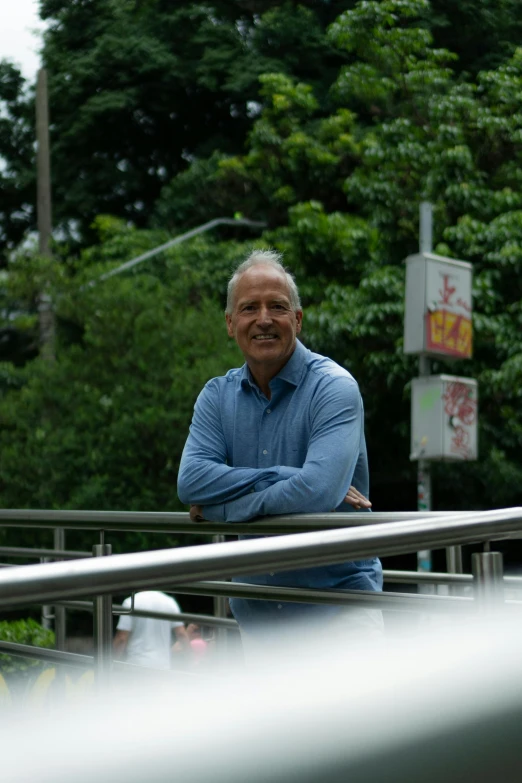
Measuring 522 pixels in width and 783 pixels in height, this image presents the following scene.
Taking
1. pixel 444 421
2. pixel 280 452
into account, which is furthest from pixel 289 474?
pixel 444 421

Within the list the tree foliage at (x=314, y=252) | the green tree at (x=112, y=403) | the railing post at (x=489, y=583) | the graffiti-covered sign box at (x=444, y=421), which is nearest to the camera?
the railing post at (x=489, y=583)

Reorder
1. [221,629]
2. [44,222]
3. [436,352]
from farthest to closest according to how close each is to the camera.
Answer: [44,222]
[436,352]
[221,629]

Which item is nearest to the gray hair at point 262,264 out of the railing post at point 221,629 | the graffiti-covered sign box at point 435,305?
the railing post at point 221,629

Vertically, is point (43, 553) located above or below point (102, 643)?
above

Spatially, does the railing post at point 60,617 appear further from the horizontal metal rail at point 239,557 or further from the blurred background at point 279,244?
the blurred background at point 279,244

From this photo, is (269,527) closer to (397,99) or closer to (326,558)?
(326,558)

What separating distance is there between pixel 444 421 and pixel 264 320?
7599 mm

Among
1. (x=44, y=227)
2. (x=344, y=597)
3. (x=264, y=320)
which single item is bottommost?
(x=344, y=597)

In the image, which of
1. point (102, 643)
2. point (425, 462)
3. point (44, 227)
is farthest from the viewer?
point (44, 227)

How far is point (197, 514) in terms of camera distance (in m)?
3.15

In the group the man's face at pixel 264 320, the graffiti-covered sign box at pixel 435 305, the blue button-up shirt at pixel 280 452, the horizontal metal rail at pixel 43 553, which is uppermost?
the graffiti-covered sign box at pixel 435 305

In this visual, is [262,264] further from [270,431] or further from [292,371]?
[270,431]

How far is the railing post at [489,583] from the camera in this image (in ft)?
7.02

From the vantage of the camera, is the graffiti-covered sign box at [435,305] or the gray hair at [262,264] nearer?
the gray hair at [262,264]
